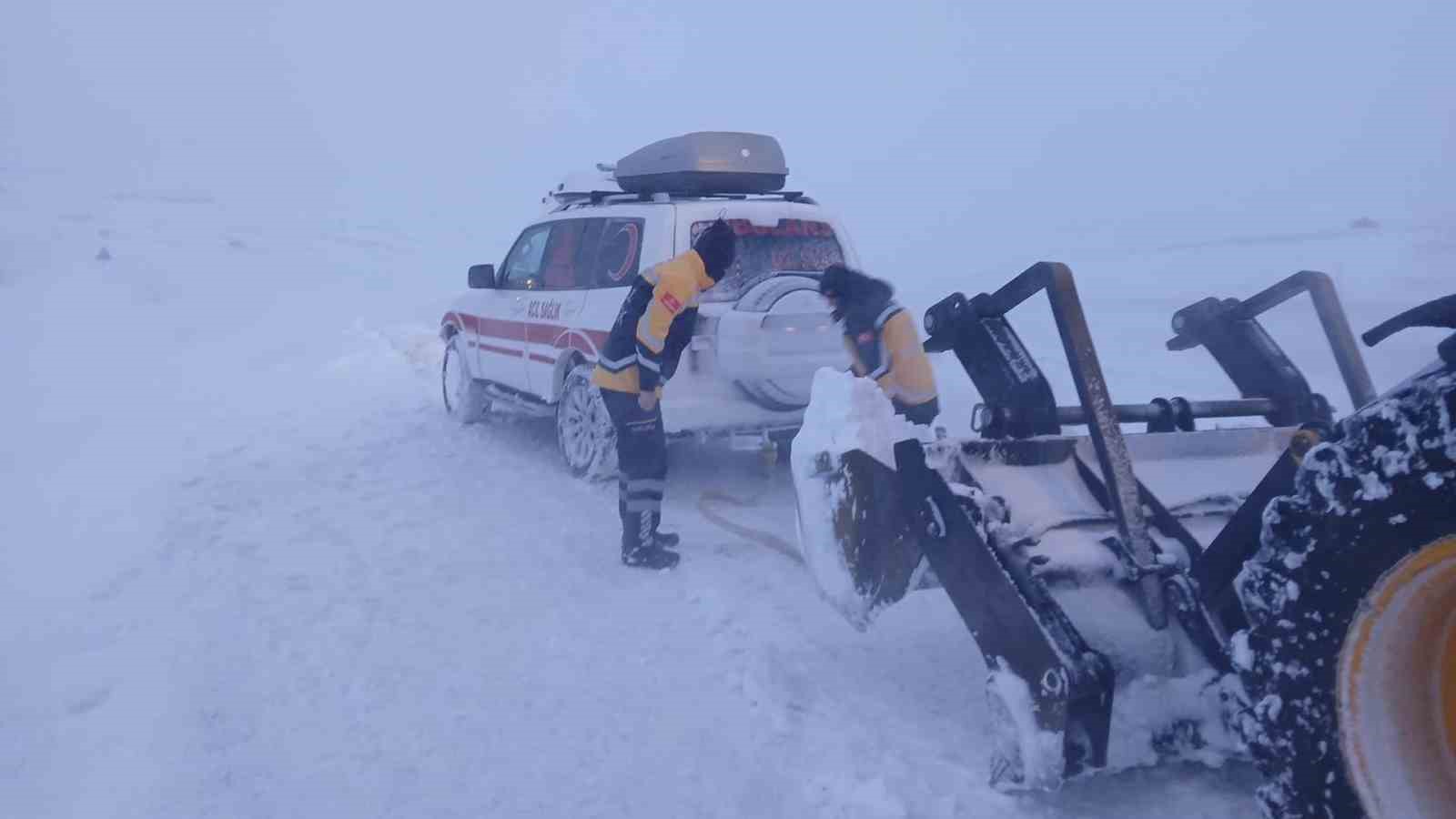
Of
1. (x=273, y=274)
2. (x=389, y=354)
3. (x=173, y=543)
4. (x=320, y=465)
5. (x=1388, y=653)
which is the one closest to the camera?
(x=1388, y=653)

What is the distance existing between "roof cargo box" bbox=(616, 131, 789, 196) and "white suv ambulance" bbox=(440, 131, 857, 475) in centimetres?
1

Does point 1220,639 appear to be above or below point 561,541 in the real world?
above

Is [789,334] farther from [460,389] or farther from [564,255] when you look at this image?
[460,389]

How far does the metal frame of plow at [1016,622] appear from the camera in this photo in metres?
2.58

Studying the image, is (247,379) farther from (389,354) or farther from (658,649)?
(658,649)

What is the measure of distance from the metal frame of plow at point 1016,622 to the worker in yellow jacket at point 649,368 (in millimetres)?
2141

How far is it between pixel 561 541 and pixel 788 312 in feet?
6.05

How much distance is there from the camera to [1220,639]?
106 inches

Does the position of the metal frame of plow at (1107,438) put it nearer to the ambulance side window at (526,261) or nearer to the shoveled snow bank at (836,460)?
the shoveled snow bank at (836,460)

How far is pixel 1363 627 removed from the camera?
197 cm

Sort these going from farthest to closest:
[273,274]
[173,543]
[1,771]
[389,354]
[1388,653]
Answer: [273,274] → [389,354] → [173,543] → [1,771] → [1388,653]

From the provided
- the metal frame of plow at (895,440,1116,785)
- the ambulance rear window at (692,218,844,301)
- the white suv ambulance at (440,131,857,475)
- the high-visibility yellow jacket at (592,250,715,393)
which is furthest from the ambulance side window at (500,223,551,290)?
the metal frame of plow at (895,440,1116,785)

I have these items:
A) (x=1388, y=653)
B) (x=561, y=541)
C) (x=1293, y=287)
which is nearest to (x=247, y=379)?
(x=561, y=541)

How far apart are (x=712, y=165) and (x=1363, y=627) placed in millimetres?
5632
